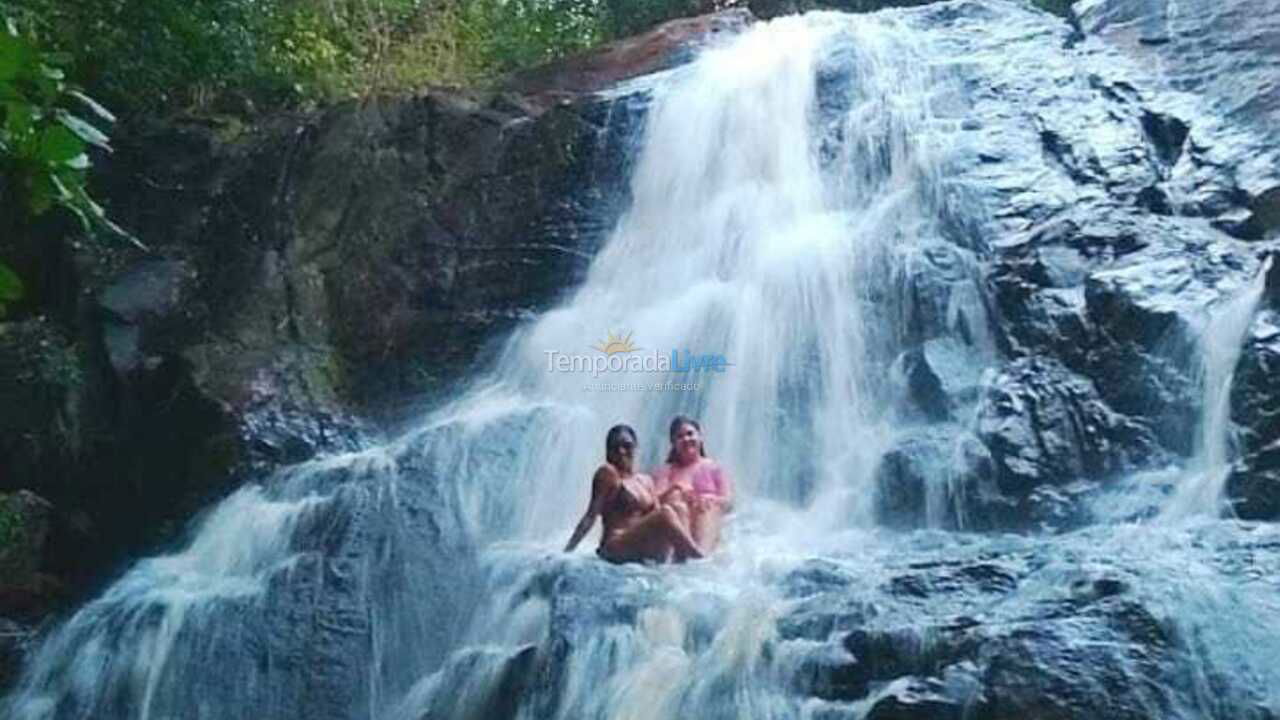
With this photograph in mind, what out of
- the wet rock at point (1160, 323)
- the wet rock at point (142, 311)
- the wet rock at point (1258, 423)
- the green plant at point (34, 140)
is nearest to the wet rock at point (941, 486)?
the wet rock at point (1160, 323)

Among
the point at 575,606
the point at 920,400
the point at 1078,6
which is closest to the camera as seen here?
the point at 575,606

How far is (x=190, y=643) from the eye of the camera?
721 cm

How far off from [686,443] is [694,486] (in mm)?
337

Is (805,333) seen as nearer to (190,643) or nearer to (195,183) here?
(190,643)

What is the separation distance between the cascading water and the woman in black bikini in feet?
0.66

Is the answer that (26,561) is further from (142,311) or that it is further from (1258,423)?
(1258,423)

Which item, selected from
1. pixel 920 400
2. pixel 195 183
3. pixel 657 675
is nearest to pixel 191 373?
pixel 195 183

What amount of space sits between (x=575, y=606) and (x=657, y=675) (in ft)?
1.66

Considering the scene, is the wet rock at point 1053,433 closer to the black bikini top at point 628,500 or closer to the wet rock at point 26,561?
the black bikini top at point 628,500

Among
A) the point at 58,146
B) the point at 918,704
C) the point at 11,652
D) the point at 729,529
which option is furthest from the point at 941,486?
the point at 58,146

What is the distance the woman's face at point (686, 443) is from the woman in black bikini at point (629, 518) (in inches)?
8.7

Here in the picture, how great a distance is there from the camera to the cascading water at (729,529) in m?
5.45

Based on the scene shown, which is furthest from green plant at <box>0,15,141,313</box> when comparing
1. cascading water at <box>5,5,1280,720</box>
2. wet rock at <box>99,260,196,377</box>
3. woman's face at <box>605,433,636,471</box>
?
wet rock at <box>99,260,196,377</box>

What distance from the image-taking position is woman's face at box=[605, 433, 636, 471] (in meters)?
7.48
